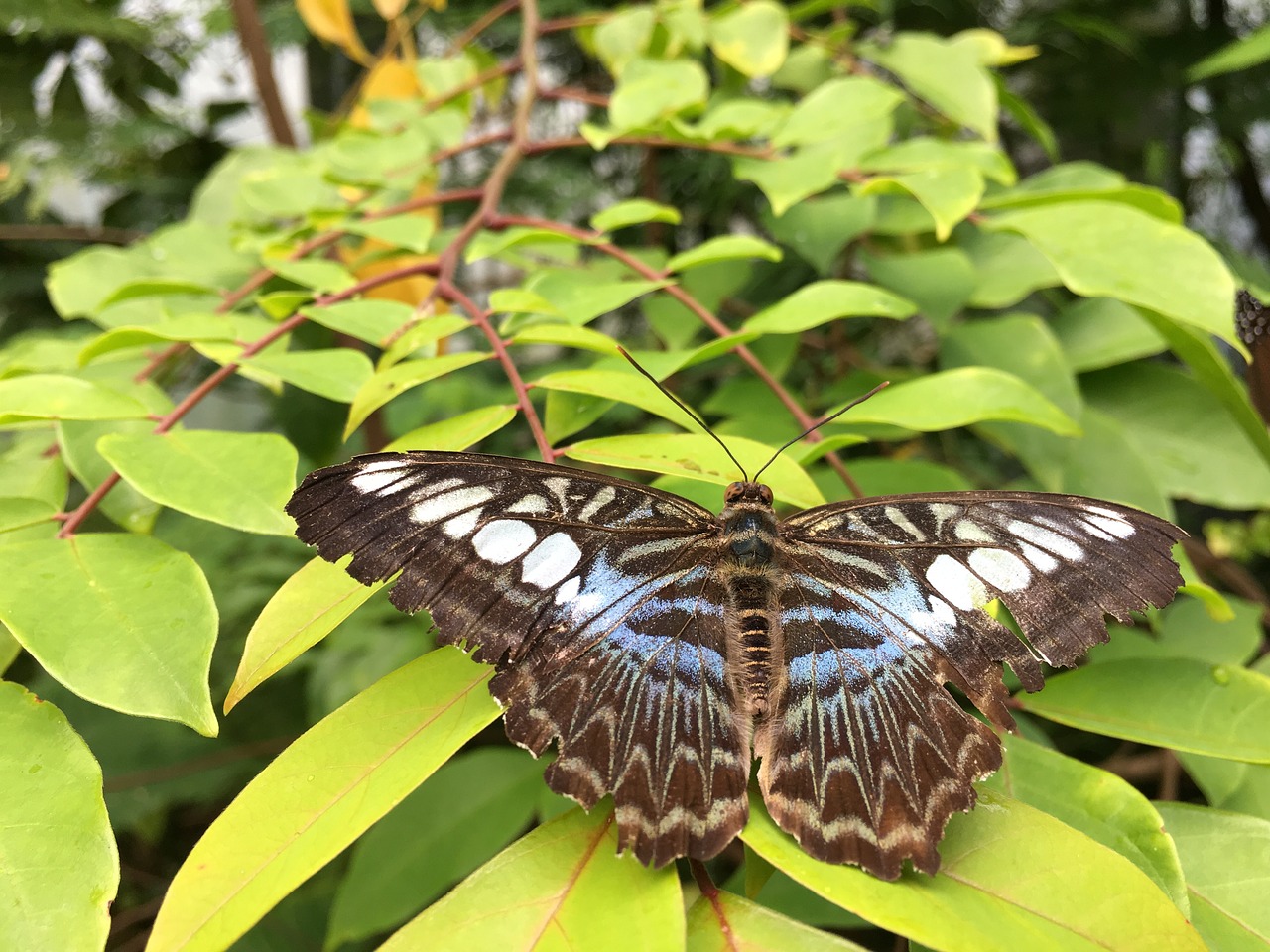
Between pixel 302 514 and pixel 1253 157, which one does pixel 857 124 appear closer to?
pixel 302 514

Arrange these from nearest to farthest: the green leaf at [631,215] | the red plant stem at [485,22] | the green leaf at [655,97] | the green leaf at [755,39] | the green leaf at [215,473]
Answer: the green leaf at [215,473]
the green leaf at [631,215]
the green leaf at [655,97]
the green leaf at [755,39]
the red plant stem at [485,22]

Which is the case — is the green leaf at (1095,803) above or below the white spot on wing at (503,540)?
below

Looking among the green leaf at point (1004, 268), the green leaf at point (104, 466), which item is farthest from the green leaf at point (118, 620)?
the green leaf at point (1004, 268)

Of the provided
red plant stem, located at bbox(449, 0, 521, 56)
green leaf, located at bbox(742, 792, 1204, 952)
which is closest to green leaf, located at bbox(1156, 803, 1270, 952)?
green leaf, located at bbox(742, 792, 1204, 952)

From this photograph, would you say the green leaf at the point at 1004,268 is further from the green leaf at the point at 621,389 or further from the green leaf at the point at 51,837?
the green leaf at the point at 51,837

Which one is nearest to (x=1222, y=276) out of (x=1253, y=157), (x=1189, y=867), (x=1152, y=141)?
(x=1189, y=867)

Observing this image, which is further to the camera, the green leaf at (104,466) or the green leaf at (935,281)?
the green leaf at (935,281)
